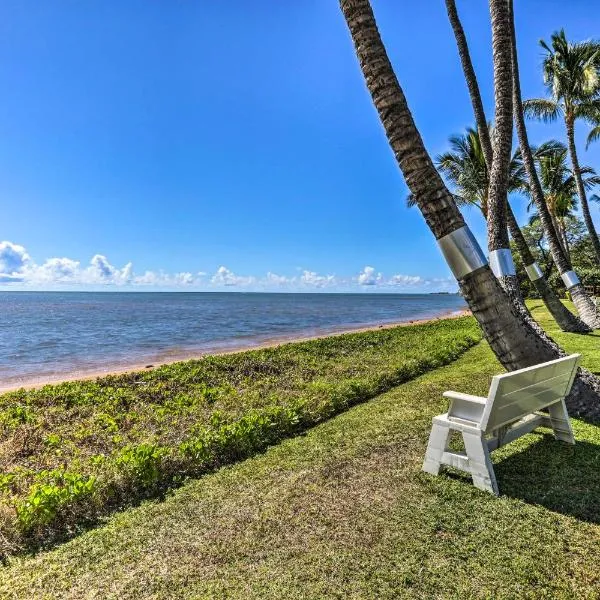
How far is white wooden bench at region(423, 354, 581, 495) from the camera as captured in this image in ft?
11.7

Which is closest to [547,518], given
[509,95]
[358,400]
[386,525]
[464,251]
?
[386,525]

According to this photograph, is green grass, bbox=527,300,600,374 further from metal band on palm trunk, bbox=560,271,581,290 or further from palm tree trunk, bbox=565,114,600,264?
palm tree trunk, bbox=565,114,600,264

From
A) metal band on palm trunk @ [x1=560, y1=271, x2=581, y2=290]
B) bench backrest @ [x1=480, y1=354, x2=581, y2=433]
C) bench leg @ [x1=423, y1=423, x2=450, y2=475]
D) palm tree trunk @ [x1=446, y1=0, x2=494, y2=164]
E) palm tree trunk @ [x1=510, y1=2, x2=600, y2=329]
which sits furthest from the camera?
metal band on palm trunk @ [x1=560, y1=271, x2=581, y2=290]

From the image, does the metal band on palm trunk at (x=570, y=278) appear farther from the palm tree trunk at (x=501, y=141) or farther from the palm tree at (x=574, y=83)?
the palm tree trunk at (x=501, y=141)

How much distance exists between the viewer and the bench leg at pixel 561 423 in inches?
181

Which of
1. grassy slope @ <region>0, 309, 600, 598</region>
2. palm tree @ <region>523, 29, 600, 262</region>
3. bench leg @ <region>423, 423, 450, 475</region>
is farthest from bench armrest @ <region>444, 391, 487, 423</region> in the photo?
palm tree @ <region>523, 29, 600, 262</region>

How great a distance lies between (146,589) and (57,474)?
1969 millimetres

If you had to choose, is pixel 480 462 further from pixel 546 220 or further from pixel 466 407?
pixel 546 220

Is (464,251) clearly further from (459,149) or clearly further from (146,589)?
(459,149)

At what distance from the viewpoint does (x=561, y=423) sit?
4.64 meters

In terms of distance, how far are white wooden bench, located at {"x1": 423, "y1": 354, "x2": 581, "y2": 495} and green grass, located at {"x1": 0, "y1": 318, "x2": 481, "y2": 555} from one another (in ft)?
7.42

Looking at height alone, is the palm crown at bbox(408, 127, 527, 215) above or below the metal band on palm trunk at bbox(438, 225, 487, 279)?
above

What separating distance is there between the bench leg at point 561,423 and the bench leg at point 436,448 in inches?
64.2

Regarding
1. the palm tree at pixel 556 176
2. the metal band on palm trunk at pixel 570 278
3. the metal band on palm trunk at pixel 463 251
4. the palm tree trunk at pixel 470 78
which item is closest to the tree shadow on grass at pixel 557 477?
the metal band on palm trunk at pixel 463 251
